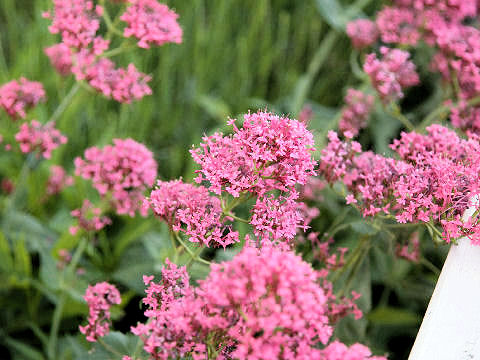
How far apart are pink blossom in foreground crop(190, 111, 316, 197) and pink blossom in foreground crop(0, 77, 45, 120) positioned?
0.60m

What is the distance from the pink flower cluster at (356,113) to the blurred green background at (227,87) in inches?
4.8

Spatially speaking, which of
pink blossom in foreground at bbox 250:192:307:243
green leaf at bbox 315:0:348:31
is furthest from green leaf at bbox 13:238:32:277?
green leaf at bbox 315:0:348:31

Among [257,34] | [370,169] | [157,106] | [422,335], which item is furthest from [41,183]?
[422,335]

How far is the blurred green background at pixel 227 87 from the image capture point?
4.94ft

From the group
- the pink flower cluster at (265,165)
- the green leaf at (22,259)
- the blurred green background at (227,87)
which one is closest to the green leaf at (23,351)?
the green leaf at (22,259)

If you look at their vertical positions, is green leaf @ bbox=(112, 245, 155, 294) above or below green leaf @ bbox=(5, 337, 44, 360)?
above

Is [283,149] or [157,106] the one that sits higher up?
[283,149]

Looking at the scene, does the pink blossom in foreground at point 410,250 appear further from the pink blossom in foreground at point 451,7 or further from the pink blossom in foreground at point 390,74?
the pink blossom in foreground at point 451,7

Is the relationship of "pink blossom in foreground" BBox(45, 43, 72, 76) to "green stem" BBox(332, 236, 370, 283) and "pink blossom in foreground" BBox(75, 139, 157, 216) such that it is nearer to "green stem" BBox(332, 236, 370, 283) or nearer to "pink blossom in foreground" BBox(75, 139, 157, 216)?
"pink blossom in foreground" BBox(75, 139, 157, 216)

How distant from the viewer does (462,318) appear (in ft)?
2.54

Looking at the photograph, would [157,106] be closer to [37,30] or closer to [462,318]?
[37,30]

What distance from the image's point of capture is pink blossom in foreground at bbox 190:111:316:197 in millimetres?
699

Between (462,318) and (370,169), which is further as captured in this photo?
(370,169)

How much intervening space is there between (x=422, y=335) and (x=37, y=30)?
161 centimetres
